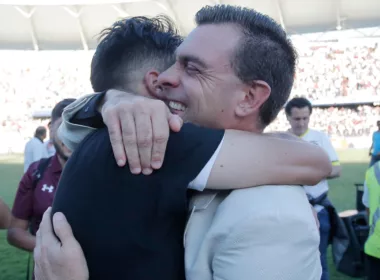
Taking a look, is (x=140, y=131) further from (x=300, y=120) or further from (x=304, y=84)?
(x=304, y=84)

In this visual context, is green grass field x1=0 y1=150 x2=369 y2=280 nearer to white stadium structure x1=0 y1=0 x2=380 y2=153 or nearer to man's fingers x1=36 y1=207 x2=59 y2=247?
man's fingers x1=36 y1=207 x2=59 y2=247

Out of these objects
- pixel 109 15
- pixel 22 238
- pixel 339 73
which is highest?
pixel 109 15

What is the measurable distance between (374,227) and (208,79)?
9.97ft

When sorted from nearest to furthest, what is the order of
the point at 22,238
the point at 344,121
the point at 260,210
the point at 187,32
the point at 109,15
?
the point at 260,210, the point at 22,238, the point at 344,121, the point at 187,32, the point at 109,15

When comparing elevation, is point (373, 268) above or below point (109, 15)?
below

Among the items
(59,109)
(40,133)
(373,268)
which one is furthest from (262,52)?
(40,133)

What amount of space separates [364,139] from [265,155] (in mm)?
28054

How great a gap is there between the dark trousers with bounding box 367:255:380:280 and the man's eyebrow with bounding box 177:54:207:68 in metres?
3.27

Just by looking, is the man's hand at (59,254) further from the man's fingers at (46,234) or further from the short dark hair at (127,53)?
the short dark hair at (127,53)

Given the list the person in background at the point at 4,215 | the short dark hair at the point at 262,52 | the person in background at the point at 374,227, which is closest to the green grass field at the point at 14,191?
the person in background at the point at 374,227

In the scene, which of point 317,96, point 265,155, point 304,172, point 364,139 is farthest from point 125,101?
point 317,96

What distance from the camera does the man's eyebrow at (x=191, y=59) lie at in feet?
4.85

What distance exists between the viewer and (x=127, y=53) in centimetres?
191

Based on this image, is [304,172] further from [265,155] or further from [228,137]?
[228,137]
